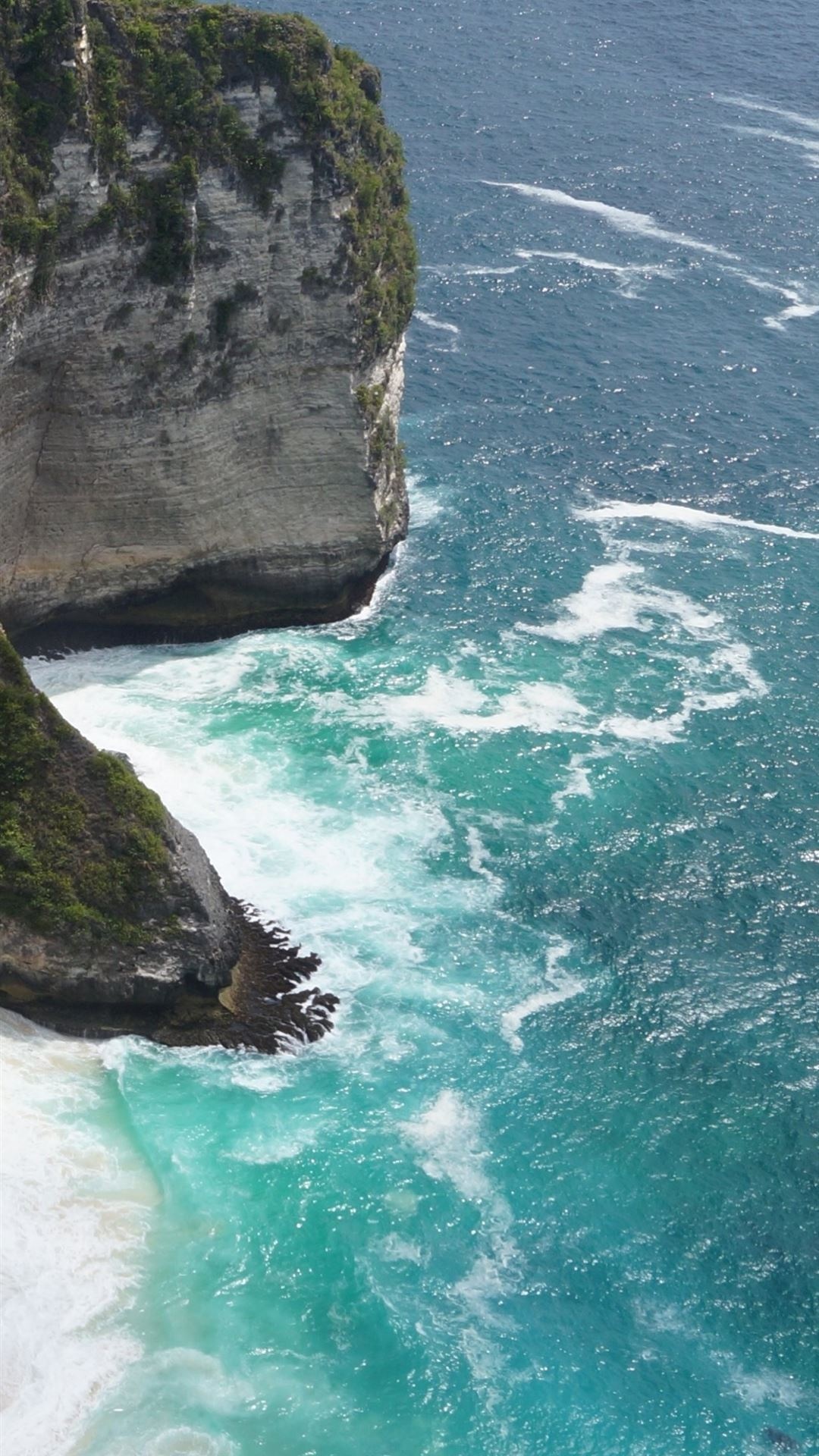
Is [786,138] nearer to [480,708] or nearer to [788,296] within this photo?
[788,296]

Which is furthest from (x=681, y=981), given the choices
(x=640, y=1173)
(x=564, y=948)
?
(x=640, y=1173)

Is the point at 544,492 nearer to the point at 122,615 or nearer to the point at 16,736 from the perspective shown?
the point at 122,615

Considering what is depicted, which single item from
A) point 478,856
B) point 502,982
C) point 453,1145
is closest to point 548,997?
point 502,982

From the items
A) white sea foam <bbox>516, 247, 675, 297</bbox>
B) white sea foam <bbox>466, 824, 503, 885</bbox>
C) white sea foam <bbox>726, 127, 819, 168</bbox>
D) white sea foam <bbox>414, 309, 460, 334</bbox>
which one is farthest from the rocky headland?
white sea foam <bbox>726, 127, 819, 168</bbox>

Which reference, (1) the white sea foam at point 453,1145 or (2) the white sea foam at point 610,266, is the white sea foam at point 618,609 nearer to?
(1) the white sea foam at point 453,1145

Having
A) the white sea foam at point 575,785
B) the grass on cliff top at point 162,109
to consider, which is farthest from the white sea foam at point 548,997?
the grass on cliff top at point 162,109

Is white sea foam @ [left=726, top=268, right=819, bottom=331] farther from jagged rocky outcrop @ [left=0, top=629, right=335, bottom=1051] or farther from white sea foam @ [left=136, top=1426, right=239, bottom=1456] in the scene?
white sea foam @ [left=136, top=1426, right=239, bottom=1456]
